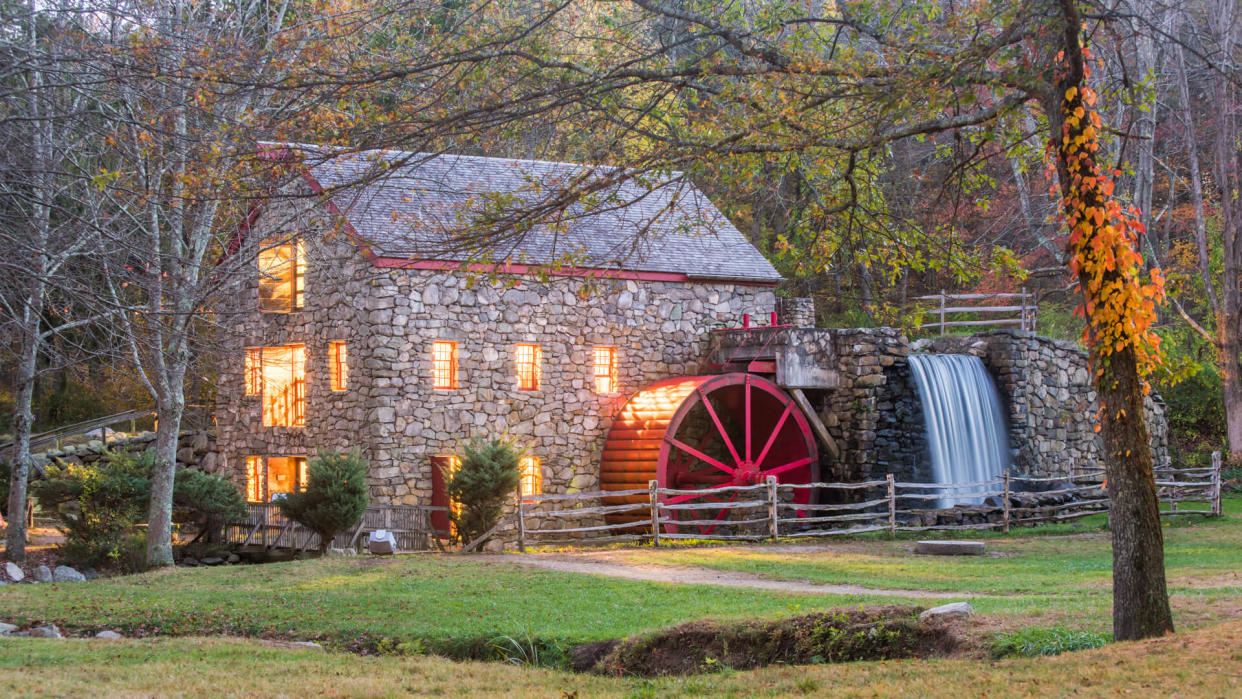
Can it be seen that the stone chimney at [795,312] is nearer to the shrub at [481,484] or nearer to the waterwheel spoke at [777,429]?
the waterwheel spoke at [777,429]

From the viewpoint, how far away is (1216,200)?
1150 inches

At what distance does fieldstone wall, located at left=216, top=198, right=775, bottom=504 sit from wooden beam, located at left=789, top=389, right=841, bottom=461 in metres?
1.80

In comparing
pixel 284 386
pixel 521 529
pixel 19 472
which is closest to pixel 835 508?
pixel 521 529

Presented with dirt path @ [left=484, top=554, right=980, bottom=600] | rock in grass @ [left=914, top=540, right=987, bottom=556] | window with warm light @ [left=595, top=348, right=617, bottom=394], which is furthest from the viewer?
window with warm light @ [left=595, top=348, right=617, bottom=394]

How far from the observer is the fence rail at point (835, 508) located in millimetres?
17156

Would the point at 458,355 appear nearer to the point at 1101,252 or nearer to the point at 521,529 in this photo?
the point at 521,529

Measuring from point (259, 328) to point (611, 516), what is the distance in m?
6.98

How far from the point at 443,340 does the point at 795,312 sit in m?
6.99

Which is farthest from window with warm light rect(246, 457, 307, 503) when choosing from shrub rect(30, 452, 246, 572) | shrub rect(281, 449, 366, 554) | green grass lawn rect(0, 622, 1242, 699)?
green grass lawn rect(0, 622, 1242, 699)

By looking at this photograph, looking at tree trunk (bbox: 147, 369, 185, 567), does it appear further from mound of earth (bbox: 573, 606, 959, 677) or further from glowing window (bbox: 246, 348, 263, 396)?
mound of earth (bbox: 573, 606, 959, 677)

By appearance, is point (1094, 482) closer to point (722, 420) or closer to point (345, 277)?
point (722, 420)

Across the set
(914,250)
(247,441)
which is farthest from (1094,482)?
(247,441)

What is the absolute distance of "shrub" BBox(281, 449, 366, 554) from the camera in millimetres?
15250

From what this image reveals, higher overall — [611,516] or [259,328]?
[259,328]
